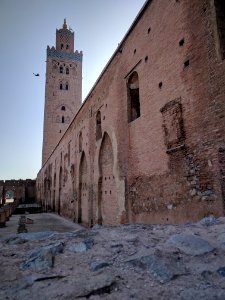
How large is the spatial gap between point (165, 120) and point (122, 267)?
167 inches

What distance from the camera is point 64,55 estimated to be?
3994 centimetres

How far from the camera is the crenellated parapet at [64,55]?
39003 millimetres

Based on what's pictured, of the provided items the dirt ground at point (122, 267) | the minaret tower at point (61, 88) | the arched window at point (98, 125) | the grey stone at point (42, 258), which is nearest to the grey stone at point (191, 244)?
the dirt ground at point (122, 267)

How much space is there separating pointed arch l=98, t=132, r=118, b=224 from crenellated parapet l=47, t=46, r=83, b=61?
32.9m

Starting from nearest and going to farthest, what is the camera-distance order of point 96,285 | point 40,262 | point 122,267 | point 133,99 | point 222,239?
point 96,285 → point 122,267 → point 40,262 → point 222,239 → point 133,99

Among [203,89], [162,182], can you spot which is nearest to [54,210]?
[162,182]

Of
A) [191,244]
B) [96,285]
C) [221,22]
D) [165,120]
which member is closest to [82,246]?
[96,285]

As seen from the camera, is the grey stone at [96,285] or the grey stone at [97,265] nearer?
the grey stone at [96,285]

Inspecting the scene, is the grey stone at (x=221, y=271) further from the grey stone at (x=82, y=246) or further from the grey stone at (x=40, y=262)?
the grey stone at (x=40, y=262)

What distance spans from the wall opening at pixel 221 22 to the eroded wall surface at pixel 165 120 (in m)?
0.02

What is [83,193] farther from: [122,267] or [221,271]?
[221,271]

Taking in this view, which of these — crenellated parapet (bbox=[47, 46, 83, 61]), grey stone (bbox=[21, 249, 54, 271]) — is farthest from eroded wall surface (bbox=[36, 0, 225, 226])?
crenellated parapet (bbox=[47, 46, 83, 61])

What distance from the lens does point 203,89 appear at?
16.5 ft

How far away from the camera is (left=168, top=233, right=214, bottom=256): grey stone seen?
285cm
